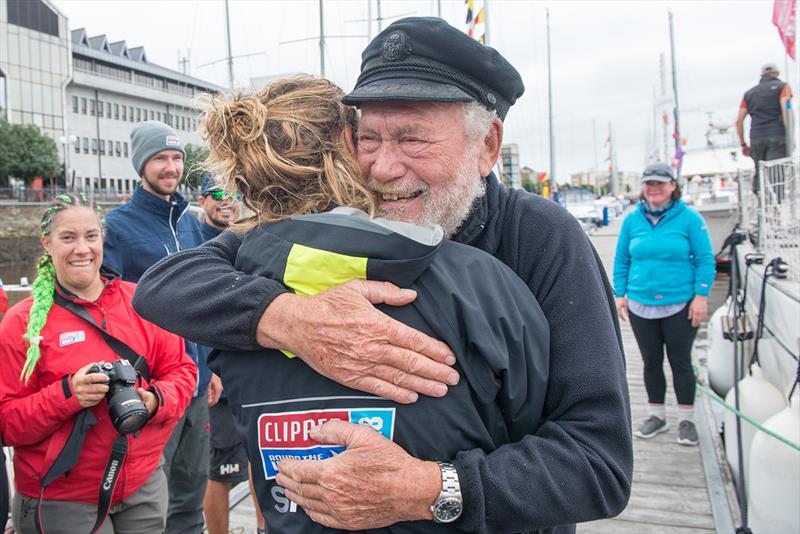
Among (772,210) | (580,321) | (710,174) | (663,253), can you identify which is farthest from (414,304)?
(710,174)

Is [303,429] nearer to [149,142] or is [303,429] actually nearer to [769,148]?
[149,142]

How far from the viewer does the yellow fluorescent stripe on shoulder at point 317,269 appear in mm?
1203

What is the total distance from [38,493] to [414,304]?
2315 millimetres

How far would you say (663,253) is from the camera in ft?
16.5

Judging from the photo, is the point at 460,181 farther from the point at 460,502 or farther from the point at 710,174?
the point at 710,174

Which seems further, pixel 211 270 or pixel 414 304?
pixel 211 270

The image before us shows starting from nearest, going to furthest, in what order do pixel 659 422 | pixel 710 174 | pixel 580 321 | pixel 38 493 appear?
pixel 580 321, pixel 38 493, pixel 659 422, pixel 710 174

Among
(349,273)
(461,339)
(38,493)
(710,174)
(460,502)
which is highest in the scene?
(710,174)

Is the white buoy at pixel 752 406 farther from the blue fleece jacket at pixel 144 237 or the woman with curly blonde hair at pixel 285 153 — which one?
the woman with curly blonde hair at pixel 285 153

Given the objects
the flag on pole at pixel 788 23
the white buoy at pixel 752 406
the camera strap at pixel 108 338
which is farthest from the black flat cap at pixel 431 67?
the flag on pole at pixel 788 23

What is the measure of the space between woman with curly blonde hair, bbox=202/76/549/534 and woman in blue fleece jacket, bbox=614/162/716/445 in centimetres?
410

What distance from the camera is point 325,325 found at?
1190 millimetres

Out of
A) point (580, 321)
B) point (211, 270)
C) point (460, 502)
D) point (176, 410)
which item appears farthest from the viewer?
point (176, 410)

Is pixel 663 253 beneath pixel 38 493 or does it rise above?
above
